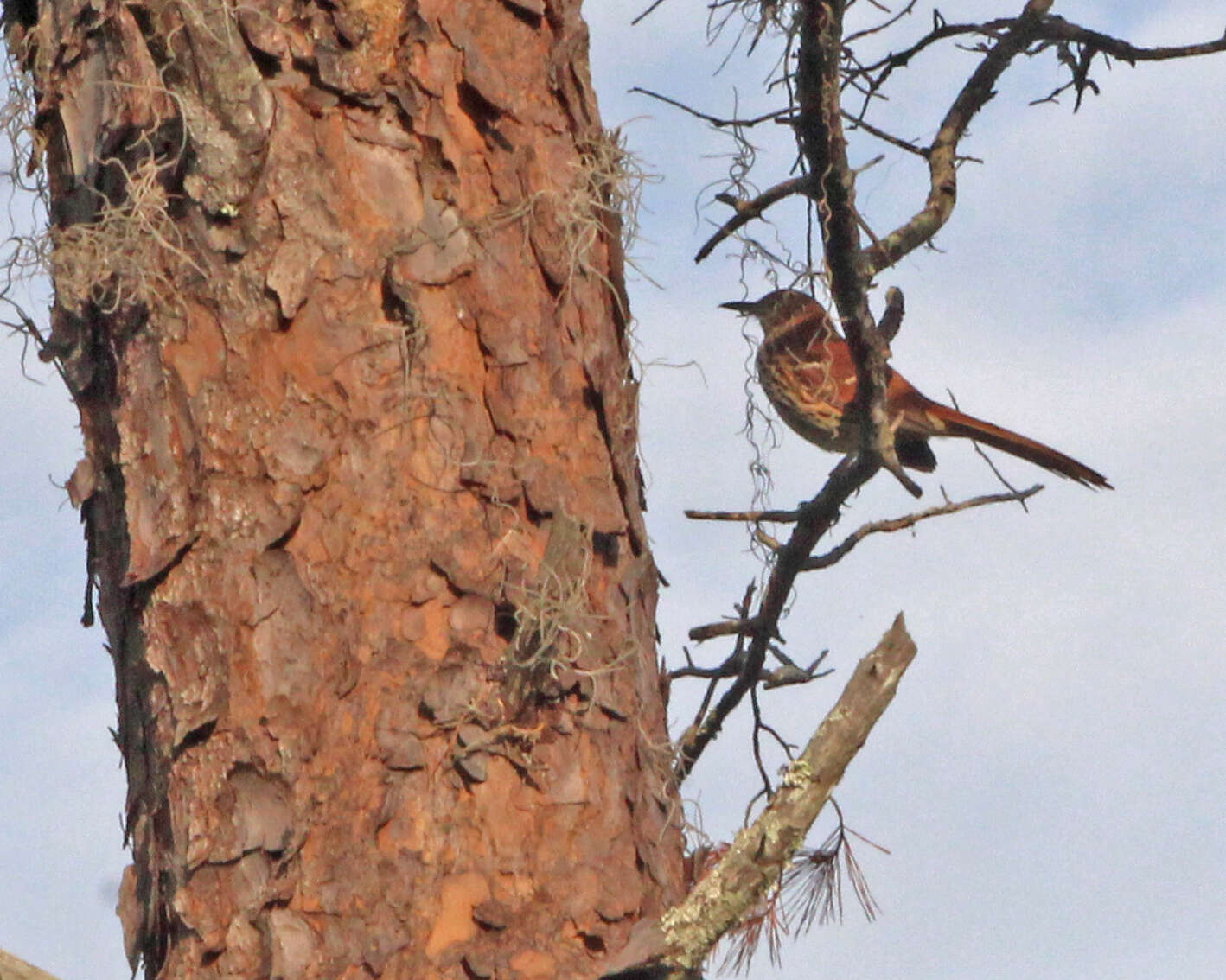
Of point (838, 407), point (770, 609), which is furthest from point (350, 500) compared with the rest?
point (838, 407)

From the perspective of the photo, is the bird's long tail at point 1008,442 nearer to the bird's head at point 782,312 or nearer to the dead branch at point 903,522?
the bird's head at point 782,312

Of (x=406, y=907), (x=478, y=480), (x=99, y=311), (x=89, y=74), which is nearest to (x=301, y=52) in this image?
(x=89, y=74)

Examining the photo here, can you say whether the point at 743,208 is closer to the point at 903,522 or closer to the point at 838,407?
the point at 903,522

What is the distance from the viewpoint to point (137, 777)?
2.10 metres

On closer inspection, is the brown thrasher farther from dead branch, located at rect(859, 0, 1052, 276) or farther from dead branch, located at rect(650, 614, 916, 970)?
dead branch, located at rect(650, 614, 916, 970)

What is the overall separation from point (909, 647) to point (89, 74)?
147cm

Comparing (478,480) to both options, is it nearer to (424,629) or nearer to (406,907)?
(424,629)

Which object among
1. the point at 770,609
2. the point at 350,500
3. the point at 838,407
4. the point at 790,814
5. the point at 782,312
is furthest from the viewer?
the point at 838,407

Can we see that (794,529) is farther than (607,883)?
Yes

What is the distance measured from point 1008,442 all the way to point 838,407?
2.50ft

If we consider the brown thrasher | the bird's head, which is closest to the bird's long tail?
the brown thrasher

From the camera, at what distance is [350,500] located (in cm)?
207

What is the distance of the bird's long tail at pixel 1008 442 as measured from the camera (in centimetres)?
450

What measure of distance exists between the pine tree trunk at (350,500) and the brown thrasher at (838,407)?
1633mm
